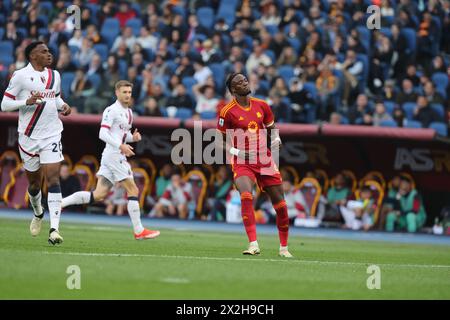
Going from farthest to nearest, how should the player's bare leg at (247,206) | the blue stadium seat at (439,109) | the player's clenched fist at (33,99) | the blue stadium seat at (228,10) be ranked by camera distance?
the blue stadium seat at (228,10)
the blue stadium seat at (439,109)
the player's bare leg at (247,206)
the player's clenched fist at (33,99)

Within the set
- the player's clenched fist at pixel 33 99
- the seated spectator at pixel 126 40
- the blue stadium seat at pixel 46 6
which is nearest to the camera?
the player's clenched fist at pixel 33 99

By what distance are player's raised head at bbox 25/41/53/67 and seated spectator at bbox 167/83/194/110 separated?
32.6ft

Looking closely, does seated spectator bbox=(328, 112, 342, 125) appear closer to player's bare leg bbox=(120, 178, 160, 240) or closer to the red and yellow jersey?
player's bare leg bbox=(120, 178, 160, 240)

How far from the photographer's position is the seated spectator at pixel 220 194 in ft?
74.2

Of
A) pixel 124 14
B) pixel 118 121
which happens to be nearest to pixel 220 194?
pixel 124 14

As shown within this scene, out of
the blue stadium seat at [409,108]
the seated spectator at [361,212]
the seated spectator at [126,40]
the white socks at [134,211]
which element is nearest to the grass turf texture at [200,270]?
the white socks at [134,211]

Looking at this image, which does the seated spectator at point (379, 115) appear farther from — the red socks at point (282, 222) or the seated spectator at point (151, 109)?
the red socks at point (282, 222)

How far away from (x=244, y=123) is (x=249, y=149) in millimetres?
345

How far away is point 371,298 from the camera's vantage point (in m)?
8.66

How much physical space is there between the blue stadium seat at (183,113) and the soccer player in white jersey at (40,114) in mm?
9250

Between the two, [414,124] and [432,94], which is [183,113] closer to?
[414,124]

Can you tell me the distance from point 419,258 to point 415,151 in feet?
26.3

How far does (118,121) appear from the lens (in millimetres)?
14430

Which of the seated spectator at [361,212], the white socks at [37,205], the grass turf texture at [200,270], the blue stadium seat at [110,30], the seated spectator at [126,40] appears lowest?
the seated spectator at [361,212]
